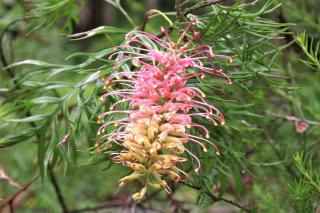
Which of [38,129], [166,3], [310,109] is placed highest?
[38,129]

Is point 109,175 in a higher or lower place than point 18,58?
lower

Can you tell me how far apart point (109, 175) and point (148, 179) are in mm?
1271

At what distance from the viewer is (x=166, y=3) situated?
16.7 feet

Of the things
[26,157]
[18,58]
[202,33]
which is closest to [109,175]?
[26,157]

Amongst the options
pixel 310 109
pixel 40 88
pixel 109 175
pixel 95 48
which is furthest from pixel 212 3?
pixel 95 48

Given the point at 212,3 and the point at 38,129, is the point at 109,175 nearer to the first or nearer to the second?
the point at 38,129

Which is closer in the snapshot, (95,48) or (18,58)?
(18,58)

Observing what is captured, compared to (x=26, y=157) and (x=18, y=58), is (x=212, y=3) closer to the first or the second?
(x=18, y=58)

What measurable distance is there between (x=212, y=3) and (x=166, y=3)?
4.13m

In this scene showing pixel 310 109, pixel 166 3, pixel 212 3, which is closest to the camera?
pixel 212 3

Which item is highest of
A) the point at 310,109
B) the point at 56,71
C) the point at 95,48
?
the point at 56,71

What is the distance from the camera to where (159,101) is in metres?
0.89

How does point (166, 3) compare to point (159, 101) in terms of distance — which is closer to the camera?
point (159, 101)

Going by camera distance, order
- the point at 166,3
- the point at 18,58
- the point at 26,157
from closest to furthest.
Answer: the point at 18,58, the point at 26,157, the point at 166,3
